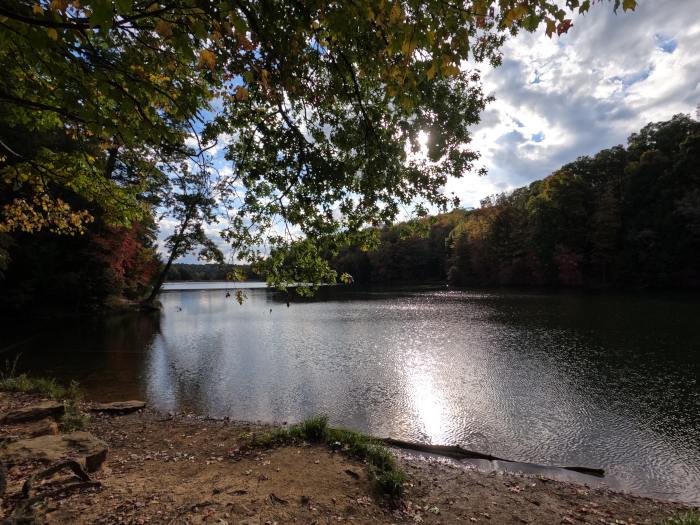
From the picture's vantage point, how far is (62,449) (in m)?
4.48

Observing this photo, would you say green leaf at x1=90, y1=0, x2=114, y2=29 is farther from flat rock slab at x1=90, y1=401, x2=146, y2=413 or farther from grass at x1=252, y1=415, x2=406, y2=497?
flat rock slab at x1=90, y1=401, x2=146, y2=413

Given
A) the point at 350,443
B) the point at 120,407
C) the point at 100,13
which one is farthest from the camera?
the point at 120,407

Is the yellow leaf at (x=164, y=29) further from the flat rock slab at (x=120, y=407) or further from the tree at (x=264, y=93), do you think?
the flat rock slab at (x=120, y=407)

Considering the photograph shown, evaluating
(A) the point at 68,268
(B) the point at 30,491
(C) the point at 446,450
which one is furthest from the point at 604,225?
(A) the point at 68,268

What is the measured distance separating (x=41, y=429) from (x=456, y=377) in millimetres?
10153

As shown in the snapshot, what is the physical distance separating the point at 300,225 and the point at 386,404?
585 cm

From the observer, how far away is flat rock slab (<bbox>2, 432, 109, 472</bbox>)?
4227mm

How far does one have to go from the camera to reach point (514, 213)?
5484 centimetres

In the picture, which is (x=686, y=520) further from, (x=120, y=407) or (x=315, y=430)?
(x=120, y=407)

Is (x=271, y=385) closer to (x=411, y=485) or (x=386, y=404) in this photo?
(x=386, y=404)

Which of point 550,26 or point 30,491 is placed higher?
point 550,26

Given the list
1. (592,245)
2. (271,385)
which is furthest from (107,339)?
(592,245)

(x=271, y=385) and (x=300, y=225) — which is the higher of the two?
(x=300, y=225)

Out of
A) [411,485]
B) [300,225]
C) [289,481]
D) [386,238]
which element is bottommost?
[411,485]
